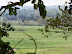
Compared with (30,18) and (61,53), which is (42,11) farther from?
(30,18)

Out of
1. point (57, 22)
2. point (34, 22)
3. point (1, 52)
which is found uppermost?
point (1, 52)

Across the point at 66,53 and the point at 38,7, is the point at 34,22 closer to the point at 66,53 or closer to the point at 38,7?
the point at 66,53

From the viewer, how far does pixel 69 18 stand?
2006mm

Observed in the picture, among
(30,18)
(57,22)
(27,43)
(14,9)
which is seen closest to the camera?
(14,9)

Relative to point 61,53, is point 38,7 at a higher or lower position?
Result: higher

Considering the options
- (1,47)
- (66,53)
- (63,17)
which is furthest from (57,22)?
(66,53)

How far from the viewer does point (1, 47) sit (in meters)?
0.28

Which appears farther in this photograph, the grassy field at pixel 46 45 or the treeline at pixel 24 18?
the treeline at pixel 24 18

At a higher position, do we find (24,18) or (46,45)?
(24,18)

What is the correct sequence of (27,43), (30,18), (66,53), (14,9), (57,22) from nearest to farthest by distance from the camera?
(14,9), (57,22), (66,53), (27,43), (30,18)

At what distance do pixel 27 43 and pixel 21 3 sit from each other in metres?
5.02

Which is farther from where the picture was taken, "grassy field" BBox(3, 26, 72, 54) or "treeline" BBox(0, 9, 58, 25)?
"treeline" BBox(0, 9, 58, 25)

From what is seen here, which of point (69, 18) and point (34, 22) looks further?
point (34, 22)

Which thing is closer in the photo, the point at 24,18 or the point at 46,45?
the point at 46,45
